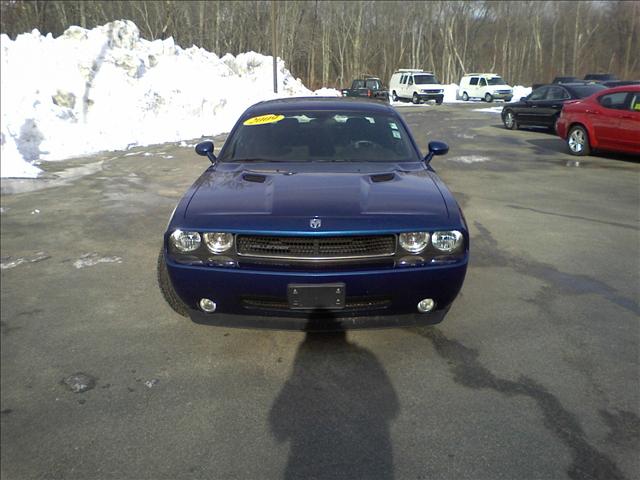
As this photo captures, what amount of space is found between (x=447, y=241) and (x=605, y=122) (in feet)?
32.7

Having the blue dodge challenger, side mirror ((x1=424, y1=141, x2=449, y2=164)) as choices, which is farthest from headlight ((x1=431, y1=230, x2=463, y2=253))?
side mirror ((x1=424, y1=141, x2=449, y2=164))

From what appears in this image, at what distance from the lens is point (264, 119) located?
4840mm

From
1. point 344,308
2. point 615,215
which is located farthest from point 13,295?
point 615,215

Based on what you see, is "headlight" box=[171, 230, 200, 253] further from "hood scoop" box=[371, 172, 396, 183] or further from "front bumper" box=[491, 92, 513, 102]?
"front bumper" box=[491, 92, 513, 102]

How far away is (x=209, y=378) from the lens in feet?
10.4

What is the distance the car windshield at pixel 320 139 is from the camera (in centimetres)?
441

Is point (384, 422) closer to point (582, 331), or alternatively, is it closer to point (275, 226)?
point (275, 226)

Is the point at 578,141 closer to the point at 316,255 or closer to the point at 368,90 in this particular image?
the point at 316,255

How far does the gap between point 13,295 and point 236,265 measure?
2441 mm

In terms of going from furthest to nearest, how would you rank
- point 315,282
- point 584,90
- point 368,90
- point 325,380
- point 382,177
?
point 368,90, point 584,90, point 382,177, point 325,380, point 315,282

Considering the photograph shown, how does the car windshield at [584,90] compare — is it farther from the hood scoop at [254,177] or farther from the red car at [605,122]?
the hood scoop at [254,177]

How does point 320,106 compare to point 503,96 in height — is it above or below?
below

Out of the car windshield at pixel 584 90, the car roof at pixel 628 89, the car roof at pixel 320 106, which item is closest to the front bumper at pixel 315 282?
the car roof at pixel 320 106

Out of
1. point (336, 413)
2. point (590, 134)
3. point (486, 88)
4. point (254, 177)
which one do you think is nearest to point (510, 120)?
point (590, 134)
